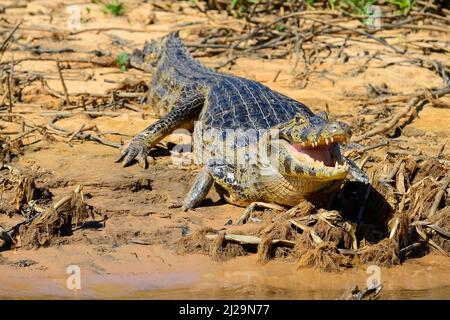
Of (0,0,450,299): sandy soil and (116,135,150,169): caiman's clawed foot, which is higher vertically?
(116,135,150,169): caiman's clawed foot

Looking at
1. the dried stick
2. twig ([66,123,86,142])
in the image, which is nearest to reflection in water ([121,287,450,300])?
the dried stick

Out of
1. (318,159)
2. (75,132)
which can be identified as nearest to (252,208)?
(318,159)

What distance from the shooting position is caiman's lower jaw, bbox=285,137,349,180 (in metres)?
5.04

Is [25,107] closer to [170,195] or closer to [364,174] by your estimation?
[170,195]

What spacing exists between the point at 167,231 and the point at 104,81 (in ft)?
10.7

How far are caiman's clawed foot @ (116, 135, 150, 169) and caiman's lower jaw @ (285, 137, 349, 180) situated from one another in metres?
1.54

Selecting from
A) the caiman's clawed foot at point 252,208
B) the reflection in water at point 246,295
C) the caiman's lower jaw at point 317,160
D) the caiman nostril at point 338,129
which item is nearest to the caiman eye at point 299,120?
the caiman's lower jaw at point 317,160

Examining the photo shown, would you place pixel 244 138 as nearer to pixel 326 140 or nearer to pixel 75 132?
pixel 326 140

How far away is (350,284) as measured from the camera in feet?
16.6

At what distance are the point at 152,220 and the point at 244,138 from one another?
2.99 ft

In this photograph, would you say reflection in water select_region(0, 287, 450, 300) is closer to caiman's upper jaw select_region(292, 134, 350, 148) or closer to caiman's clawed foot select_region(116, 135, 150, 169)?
caiman's upper jaw select_region(292, 134, 350, 148)

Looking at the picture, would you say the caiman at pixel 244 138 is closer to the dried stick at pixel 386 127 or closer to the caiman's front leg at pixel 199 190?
the caiman's front leg at pixel 199 190

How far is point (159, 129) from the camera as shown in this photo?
6.98 metres

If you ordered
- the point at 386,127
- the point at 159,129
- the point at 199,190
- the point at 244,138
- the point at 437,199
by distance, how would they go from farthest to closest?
the point at 386,127, the point at 159,129, the point at 244,138, the point at 199,190, the point at 437,199
